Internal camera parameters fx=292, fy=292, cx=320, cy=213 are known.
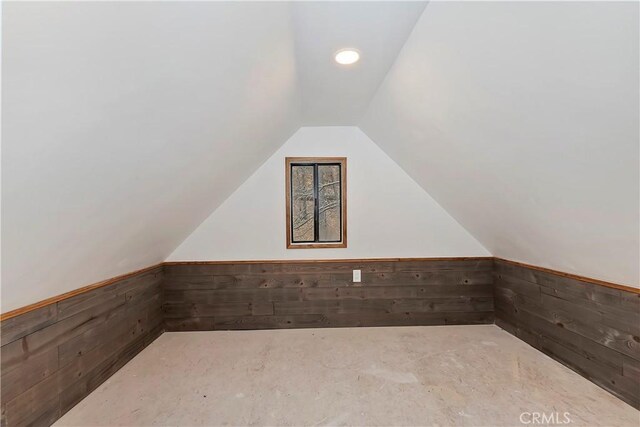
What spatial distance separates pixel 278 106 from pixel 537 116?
4.84 ft

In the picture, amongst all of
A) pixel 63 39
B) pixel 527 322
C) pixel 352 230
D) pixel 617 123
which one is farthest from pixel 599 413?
pixel 63 39

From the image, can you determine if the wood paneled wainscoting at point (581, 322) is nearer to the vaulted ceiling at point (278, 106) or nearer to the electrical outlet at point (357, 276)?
the vaulted ceiling at point (278, 106)

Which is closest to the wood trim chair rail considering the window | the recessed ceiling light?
the window

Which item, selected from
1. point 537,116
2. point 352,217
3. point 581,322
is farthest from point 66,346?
point 581,322

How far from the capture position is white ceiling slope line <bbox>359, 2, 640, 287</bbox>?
36.9 inches

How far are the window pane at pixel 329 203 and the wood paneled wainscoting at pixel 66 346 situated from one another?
1.71 metres

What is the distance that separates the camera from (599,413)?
1.64 meters

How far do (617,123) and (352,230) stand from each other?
2.12 meters

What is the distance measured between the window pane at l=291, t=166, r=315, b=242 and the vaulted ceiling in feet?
2.78

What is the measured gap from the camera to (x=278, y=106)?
2020 millimetres

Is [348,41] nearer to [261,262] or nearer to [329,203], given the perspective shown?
[329,203]

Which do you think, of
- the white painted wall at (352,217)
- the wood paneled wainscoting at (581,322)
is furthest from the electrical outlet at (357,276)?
the wood paneled wainscoting at (581,322)

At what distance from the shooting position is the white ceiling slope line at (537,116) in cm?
94

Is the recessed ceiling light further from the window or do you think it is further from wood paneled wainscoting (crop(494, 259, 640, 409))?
wood paneled wainscoting (crop(494, 259, 640, 409))
